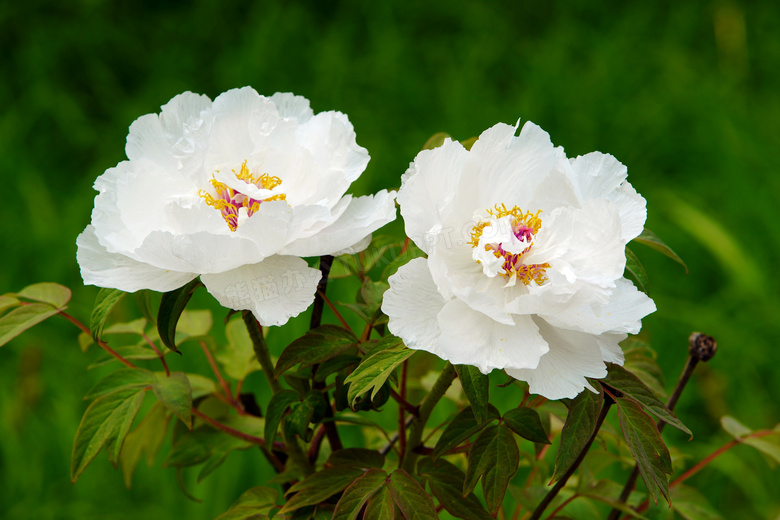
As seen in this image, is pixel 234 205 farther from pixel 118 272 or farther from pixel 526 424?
pixel 526 424

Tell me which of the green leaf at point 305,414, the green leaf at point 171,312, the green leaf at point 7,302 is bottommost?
the green leaf at point 7,302

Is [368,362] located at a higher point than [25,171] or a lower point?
higher

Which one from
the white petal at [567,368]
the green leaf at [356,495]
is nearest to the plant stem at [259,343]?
the green leaf at [356,495]

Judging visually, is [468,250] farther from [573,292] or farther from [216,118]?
[216,118]

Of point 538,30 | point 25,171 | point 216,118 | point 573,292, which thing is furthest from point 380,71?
point 573,292

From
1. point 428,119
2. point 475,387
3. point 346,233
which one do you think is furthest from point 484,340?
Answer: point 428,119

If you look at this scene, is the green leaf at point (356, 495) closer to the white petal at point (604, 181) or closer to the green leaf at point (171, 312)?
the green leaf at point (171, 312)

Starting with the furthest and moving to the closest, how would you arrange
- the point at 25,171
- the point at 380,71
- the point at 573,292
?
the point at 380,71, the point at 25,171, the point at 573,292
